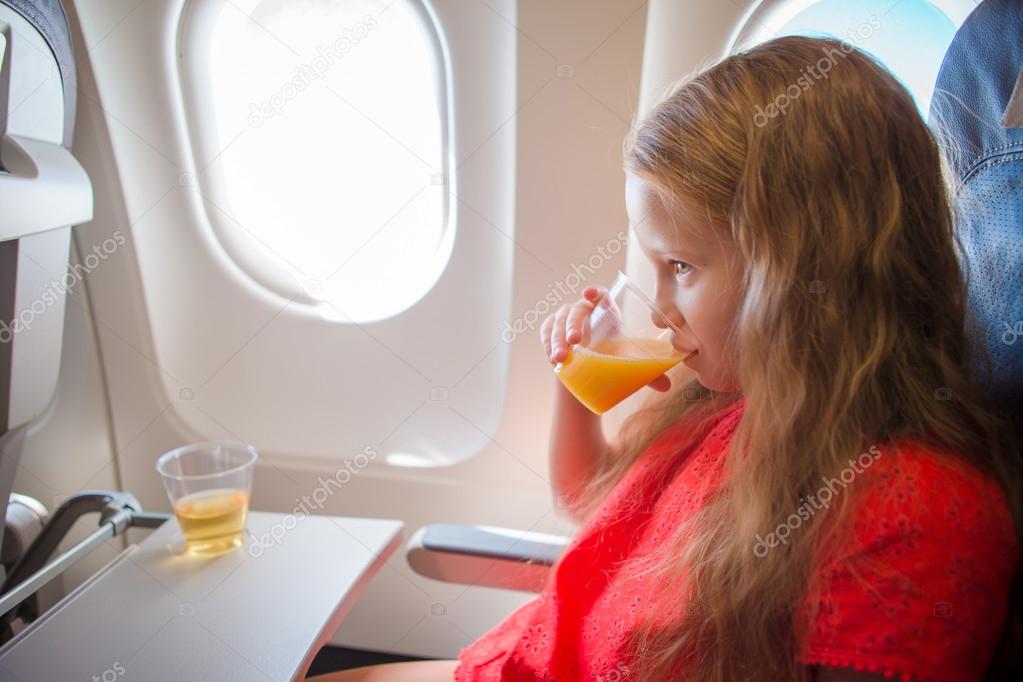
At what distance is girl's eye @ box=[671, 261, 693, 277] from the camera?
853mm

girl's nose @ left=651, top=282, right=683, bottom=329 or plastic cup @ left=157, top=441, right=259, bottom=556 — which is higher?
girl's nose @ left=651, top=282, right=683, bottom=329

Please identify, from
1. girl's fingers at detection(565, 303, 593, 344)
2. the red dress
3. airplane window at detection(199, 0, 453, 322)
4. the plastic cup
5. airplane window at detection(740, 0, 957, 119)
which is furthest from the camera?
airplane window at detection(199, 0, 453, 322)

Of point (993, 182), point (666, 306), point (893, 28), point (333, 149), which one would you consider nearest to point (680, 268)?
point (666, 306)

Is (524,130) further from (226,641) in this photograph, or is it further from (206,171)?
(226,641)

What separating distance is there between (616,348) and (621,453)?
1.06 ft

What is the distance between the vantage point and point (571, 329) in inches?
39.7

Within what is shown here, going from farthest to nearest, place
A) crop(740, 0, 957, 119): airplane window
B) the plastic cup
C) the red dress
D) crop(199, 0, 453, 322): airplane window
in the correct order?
crop(199, 0, 453, 322): airplane window
crop(740, 0, 957, 119): airplane window
the plastic cup
the red dress

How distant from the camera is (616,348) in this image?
0.96m

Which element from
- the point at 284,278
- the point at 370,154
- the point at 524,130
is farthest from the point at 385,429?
the point at 524,130

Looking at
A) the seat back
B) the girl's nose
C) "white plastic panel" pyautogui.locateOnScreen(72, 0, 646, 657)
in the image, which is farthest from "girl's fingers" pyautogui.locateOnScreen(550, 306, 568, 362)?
the seat back

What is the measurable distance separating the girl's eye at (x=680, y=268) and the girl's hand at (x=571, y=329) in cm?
14

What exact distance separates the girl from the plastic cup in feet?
2.16

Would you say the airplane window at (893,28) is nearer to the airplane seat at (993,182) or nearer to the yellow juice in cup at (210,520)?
the airplane seat at (993,182)

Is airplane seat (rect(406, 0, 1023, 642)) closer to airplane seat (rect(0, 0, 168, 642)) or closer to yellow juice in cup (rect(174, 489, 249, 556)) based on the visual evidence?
yellow juice in cup (rect(174, 489, 249, 556))
